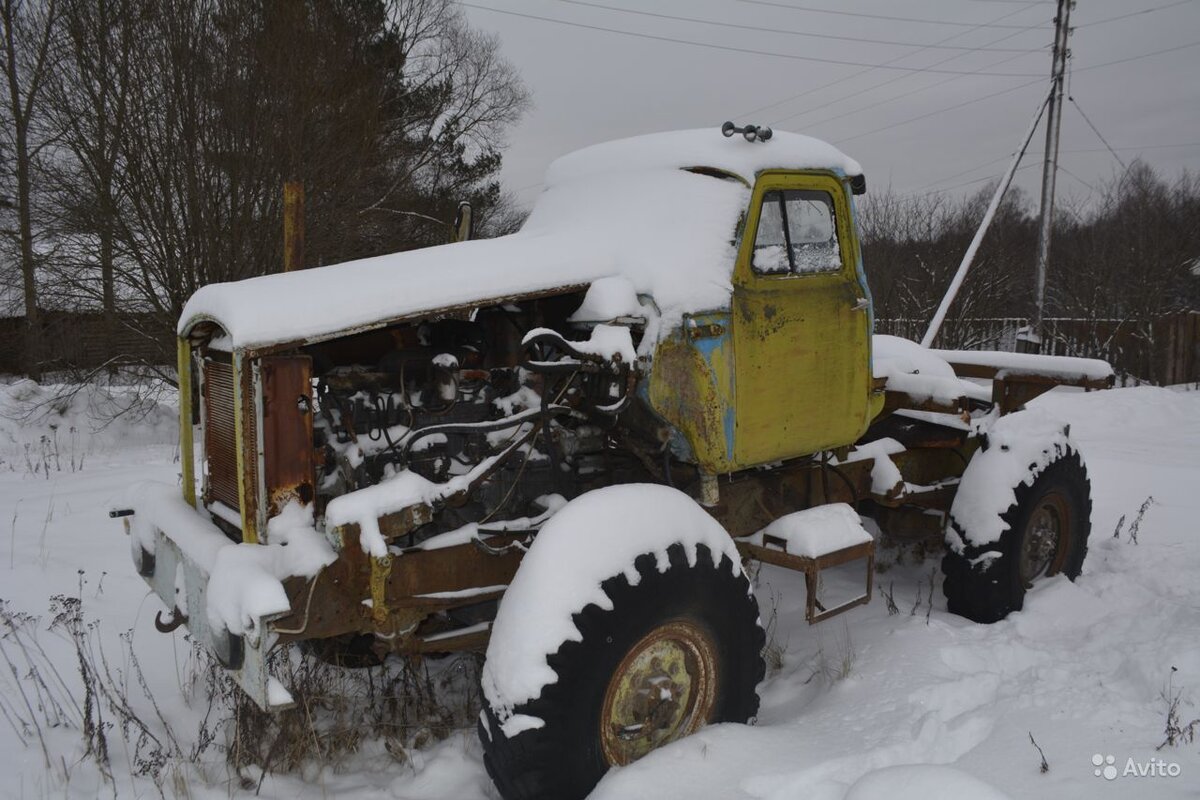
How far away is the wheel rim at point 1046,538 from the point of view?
4.69m

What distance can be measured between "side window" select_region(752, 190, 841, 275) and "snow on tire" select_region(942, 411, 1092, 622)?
5.03 feet

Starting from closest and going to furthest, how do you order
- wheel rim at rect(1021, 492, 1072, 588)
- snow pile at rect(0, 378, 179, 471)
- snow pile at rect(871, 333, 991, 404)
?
snow pile at rect(871, 333, 991, 404) → wheel rim at rect(1021, 492, 1072, 588) → snow pile at rect(0, 378, 179, 471)

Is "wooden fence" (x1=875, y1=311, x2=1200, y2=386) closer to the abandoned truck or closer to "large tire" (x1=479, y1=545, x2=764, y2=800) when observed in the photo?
the abandoned truck

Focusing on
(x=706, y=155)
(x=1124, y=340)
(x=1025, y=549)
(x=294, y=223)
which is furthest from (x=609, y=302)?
(x=1124, y=340)

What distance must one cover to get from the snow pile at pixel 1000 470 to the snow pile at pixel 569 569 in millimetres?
2102

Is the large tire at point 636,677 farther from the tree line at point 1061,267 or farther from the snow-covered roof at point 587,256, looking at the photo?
the tree line at point 1061,267

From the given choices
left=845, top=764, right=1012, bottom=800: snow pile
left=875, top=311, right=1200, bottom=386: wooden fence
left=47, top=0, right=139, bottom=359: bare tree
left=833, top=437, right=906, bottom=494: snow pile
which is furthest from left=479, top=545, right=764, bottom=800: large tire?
left=875, top=311, right=1200, bottom=386: wooden fence

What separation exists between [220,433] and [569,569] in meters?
1.53

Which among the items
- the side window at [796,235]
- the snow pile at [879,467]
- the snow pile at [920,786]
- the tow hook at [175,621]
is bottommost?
the snow pile at [920,786]

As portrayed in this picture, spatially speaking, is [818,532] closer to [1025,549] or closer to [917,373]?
[917,373]

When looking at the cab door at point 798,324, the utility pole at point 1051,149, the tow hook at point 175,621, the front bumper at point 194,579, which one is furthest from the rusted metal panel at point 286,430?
the utility pole at point 1051,149

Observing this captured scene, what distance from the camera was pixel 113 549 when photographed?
18.1 feet

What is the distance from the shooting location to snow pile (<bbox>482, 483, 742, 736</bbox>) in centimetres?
253

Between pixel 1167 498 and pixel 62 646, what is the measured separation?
25.2 ft
